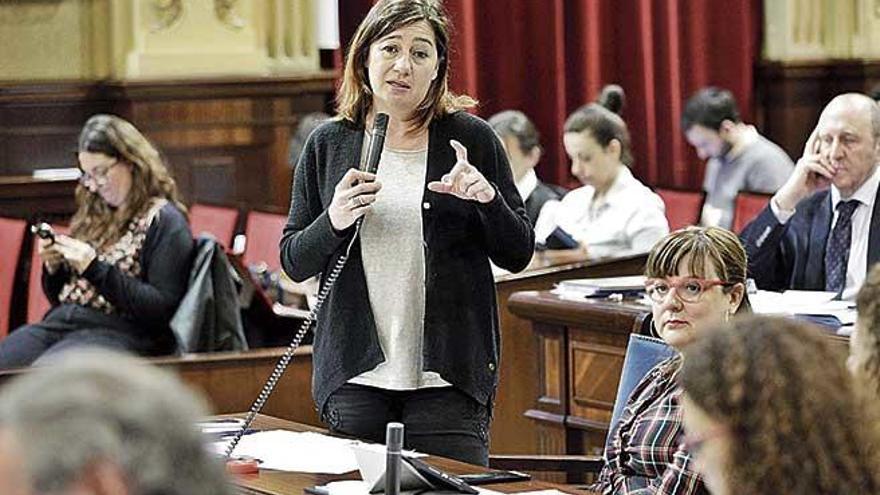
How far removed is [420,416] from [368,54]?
650 millimetres

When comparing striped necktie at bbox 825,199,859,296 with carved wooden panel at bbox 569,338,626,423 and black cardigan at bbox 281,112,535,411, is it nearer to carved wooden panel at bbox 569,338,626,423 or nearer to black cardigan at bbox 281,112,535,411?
carved wooden panel at bbox 569,338,626,423

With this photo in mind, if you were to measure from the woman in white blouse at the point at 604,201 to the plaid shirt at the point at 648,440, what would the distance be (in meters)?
3.09

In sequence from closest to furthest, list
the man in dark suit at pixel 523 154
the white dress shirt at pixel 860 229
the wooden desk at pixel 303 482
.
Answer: the wooden desk at pixel 303 482 < the white dress shirt at pixel 860 229 < the man in dark suit at pixel 523 154

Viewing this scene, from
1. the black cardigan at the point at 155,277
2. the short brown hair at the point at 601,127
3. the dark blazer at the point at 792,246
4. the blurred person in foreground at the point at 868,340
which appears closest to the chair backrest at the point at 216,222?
the short brown hair at the point at 601,127

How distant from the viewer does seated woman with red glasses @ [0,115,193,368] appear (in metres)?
5.35

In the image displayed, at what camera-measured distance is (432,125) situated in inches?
131

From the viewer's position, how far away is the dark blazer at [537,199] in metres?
6.77

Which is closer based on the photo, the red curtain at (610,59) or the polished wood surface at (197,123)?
the polished wood surface at (197,123)

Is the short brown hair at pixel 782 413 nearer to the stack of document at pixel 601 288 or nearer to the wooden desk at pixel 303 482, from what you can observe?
the wooden desk at pixel 303 482

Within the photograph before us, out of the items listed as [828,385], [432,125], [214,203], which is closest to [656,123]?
[214,203]

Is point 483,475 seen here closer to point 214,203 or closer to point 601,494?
point 601,494

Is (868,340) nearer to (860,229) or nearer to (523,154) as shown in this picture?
(860,229)

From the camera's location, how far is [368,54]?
3.35 m

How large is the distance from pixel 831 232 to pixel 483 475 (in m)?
2.00
